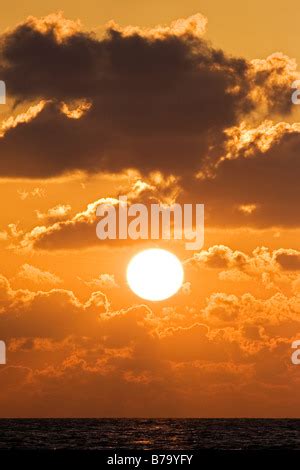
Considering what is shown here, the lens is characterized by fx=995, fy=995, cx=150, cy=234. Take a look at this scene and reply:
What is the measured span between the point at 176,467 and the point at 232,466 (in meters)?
6.62

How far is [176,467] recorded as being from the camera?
104 meters

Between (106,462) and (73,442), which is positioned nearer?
(106,462)

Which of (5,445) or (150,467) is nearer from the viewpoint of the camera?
(150,467)

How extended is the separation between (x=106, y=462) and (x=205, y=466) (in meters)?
13.4

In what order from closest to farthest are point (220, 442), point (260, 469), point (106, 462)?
point (260, 469), point (106, 462), point (220, 442)

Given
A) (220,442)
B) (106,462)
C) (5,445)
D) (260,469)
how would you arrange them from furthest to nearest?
(220,442) → (5,445) → (106,462) → (260,469)

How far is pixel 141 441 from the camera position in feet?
649

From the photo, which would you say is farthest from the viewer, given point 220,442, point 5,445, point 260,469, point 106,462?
point 220,442

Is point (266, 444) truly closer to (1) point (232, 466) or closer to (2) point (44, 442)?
(2) point (44, 442)

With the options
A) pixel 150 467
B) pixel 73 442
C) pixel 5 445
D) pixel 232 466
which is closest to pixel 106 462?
pixel 150 467

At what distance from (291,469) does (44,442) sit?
328ft

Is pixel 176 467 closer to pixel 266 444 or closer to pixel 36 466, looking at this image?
pixel 36 466

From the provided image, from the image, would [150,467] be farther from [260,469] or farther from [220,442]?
→ [220,442]

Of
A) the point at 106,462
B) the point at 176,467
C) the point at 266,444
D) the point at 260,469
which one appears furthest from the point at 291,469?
the point at 266,444
